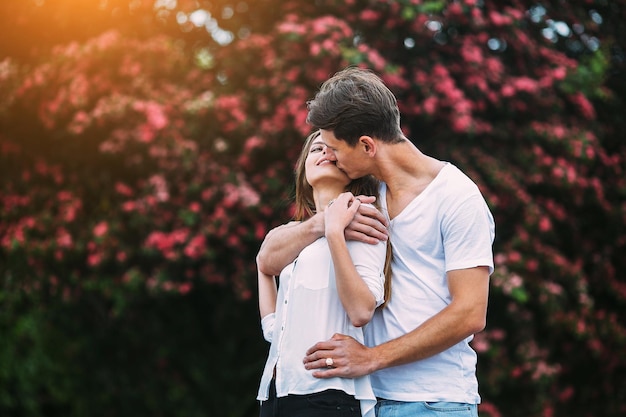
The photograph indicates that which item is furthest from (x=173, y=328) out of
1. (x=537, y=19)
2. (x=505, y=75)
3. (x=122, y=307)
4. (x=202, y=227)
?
(x=537, y=19)

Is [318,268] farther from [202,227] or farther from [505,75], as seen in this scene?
[505,75]

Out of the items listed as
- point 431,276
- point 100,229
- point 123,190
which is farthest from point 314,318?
point 123,190

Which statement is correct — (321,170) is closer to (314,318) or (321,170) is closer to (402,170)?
(402,170)

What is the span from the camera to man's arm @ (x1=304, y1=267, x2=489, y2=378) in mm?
2449

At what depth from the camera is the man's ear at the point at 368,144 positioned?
8.66ft

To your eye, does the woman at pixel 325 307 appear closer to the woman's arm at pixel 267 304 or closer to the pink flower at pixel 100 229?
the woman's arm at pixel 267 304

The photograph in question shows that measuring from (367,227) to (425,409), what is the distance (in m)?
0.59

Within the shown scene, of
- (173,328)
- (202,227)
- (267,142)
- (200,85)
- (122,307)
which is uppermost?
(200,85)

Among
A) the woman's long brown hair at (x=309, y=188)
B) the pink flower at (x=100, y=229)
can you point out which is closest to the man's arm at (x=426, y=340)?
the woman's long brown hair at (x=309, y=188)

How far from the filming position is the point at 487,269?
2.49 metres

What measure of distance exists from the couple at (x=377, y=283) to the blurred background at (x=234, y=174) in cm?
299

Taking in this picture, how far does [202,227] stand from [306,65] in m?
1.39

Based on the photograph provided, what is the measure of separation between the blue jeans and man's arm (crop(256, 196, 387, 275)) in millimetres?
519

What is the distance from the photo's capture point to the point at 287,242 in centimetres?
276
